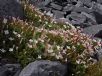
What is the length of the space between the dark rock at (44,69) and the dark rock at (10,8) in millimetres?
2890

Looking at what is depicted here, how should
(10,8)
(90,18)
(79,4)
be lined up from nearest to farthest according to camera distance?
(10,8) → (90,18) → (79,4)

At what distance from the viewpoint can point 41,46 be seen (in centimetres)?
995

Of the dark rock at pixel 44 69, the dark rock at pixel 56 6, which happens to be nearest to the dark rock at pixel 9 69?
the dark rock at pixel 44 69

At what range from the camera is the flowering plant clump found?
987 cm

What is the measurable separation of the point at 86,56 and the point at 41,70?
7.28 ft

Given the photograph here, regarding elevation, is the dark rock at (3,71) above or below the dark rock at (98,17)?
above

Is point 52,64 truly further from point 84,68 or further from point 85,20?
point 85,20

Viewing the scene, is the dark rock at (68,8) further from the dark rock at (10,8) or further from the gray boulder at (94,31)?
the dark rock at (10,8)

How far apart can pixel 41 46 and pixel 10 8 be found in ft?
9.42

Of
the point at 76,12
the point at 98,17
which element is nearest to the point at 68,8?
the point at 76,12

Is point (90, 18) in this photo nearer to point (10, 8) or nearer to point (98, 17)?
point (98, 17)

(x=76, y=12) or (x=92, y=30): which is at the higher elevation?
(x=92, y=30)

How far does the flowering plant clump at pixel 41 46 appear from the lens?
388 inches

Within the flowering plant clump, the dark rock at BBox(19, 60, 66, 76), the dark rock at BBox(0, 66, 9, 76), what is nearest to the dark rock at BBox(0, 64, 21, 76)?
the dark rock at BBox(0, 66, 9, 76)
